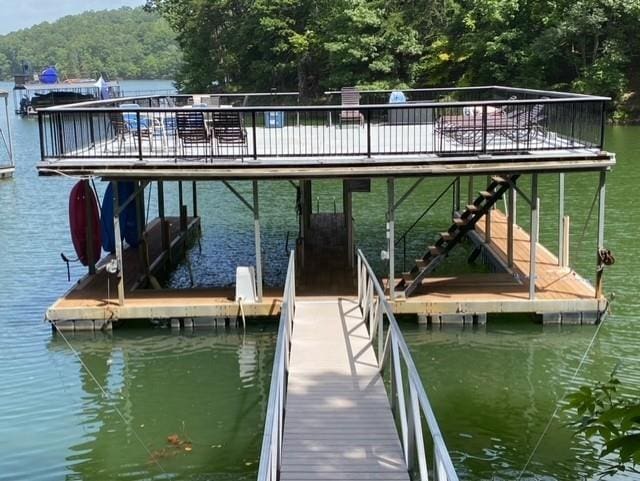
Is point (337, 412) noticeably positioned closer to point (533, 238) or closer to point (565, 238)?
point (533, 238)

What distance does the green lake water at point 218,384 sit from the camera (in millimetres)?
9898

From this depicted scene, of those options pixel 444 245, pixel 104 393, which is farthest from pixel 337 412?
pixel 444 245

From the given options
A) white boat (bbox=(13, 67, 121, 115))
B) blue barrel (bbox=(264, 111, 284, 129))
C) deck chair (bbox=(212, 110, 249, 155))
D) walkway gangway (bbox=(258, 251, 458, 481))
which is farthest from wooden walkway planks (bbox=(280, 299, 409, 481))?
white boat (bbox=(13, 67, 121, 115))

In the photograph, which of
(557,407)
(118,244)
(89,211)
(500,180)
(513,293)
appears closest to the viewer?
(557,407)

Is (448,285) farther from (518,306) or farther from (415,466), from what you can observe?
(415,466)

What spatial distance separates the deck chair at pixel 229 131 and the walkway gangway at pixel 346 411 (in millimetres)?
3500

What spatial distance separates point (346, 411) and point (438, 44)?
47615 millimetres

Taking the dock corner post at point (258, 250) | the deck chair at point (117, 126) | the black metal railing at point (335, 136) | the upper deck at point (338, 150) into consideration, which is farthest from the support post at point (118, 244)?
the deck chair at point (117, 126)

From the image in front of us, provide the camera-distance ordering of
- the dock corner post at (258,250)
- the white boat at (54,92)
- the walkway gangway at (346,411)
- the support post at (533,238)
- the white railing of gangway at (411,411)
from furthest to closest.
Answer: the white boat at (54,92)
the dock corner post at (258,250)
the support post at (533,238)
the walkway gangway at (346,411)
the white railing of gangway at (411,411)

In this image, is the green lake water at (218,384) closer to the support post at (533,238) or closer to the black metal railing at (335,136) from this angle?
the support post at (533,238)

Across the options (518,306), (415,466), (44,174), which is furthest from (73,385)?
(518,306)

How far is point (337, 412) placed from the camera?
29.6 ft

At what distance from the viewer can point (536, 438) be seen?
10258 mm

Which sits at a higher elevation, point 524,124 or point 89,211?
point 524,124
